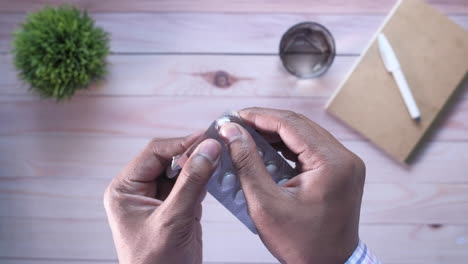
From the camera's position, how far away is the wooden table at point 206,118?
646 millimetres

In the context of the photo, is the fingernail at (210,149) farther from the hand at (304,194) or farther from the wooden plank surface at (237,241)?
the wooden plank surface at (237,241)

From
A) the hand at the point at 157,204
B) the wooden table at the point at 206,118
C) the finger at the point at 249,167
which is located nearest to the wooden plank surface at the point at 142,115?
the wooden table at the point at 206,118

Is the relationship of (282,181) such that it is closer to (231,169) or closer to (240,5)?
(231,169)

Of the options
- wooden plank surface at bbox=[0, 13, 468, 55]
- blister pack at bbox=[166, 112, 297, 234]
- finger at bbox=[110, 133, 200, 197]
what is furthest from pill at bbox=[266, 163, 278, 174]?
wooden plank surface at bbox=[0, 13, 468, 55]

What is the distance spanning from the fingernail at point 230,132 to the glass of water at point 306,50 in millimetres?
215

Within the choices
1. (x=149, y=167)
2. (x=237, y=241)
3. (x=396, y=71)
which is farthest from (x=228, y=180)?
(x=396, y=71)

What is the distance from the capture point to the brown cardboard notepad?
636 millimetres

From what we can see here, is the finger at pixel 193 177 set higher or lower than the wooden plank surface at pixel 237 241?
higher

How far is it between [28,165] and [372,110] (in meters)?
0.57

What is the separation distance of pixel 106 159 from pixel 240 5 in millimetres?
333

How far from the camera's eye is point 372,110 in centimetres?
64

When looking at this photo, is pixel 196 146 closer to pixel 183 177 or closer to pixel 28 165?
pixel 183 177

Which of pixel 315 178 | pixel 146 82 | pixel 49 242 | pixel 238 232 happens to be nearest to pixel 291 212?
pixel 315 178

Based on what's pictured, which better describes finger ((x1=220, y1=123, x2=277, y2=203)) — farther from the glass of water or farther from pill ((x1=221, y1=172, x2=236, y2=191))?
the glass of water
